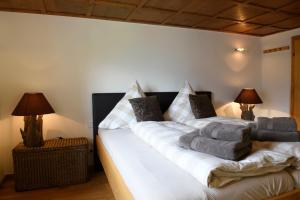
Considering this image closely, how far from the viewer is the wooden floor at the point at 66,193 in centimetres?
226

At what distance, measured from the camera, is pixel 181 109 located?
3129 mm

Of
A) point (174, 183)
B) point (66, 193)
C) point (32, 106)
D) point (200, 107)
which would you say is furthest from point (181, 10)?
point (66, 193)

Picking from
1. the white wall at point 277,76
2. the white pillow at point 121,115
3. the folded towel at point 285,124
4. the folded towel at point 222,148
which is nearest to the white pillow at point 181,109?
the white pillow at point 121,115

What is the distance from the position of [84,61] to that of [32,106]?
3.05 feet

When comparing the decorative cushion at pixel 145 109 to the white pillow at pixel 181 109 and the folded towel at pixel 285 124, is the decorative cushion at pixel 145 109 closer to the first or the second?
the white pillow at pixel 181 109

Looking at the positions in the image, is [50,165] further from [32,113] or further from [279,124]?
[279,124]

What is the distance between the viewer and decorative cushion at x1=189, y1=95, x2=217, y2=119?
3.04m

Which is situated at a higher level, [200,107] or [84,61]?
[84,61]

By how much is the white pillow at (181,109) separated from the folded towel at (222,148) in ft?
5.05

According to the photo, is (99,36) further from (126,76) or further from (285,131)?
(285,131)

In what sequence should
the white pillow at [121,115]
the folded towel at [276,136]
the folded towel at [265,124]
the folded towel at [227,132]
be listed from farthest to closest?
the white pillow at [121,115]
the folded towel at [265,124]
the folded towel at [276,136]
the folded towel at [227,132]

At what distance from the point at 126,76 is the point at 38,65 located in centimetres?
118

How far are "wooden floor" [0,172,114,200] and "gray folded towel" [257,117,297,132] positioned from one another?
5.46 feet

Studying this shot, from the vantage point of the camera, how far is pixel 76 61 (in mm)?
2951
